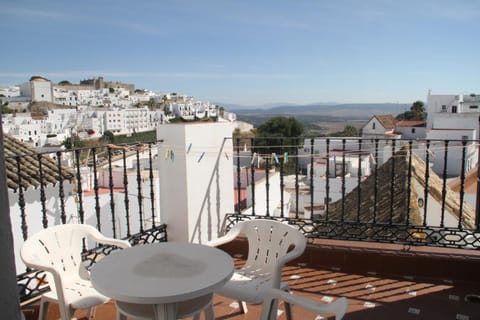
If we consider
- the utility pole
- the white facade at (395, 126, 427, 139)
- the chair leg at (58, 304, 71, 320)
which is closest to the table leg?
the chair leg at (58, 304, 71, 320)

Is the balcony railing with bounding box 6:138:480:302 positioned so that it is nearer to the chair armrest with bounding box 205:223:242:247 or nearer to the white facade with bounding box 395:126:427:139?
the chair armrest with bounding box 205:223:242:247

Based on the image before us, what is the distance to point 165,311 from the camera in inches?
66.6

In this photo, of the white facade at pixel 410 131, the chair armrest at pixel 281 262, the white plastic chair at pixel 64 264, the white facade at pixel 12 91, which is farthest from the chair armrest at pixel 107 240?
the white facade at pixel 12 91

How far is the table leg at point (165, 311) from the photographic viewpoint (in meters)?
1.69

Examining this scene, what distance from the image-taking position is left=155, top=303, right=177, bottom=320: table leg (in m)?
1.69

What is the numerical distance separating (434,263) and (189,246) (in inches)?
87.4

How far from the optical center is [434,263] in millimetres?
3219

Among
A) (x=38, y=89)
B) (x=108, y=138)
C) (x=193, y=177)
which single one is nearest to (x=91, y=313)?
(x=193, y=177)

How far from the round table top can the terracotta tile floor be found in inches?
33.2

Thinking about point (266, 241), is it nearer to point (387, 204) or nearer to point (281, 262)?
point (281, 262)

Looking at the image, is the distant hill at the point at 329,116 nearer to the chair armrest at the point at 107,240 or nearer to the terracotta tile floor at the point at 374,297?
the terracotta tile floor at the point at 374,297

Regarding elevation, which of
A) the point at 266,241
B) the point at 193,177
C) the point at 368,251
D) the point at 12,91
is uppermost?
the point at 12,91

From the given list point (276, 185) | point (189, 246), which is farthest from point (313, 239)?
point (276, 185)

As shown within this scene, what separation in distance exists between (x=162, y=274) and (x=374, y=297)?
6.13 feet
